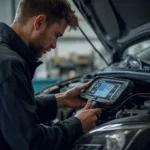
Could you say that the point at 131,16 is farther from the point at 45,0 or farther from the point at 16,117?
the point at 16,117

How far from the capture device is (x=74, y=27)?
167 centimetres

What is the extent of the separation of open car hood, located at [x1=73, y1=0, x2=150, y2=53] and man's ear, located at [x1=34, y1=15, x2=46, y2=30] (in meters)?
0.88

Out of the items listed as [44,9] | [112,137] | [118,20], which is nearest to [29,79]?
[44,9]

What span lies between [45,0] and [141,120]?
66 centimetres

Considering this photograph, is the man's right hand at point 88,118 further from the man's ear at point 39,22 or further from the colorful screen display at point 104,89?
the man's ear at point 39,22

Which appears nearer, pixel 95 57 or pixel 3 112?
pixel 3 112

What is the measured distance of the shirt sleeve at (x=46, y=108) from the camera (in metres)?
1.92

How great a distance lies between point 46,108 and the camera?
1933 millimetres

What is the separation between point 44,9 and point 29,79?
315mm

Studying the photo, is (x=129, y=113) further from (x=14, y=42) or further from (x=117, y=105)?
(x=14, y=42)

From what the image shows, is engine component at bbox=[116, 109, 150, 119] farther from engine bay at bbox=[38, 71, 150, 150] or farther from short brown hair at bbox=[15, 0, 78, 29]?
short brown hair at bbox=[15, 0, 78, 29]

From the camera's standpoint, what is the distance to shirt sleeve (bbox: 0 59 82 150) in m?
1.33

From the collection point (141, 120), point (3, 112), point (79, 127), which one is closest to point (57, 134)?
point (79, 127)

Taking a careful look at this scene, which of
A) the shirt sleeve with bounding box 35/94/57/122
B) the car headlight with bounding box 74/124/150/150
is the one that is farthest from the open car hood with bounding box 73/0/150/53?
the car headlight with bounding box 74/124/150/150
